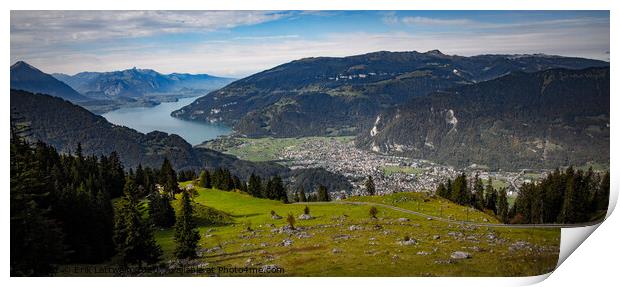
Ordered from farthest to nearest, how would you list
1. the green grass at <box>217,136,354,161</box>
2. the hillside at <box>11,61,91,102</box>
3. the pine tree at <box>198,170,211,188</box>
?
1. the green grass at <box>217,136,354,161</box>
2. the pine tree at <box>198,170,211,188</box>
3. the hillside at <box>11,61,91,102</box>

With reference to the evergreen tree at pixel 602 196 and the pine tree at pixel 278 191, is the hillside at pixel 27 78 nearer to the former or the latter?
the pine tree at pixel 278 191

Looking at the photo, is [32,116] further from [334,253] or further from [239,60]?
[334,253]

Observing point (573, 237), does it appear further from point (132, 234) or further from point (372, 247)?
point (132, 234)

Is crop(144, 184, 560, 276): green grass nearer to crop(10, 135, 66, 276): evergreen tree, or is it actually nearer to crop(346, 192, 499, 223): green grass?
crop(346, 192, 499, 223): green grass

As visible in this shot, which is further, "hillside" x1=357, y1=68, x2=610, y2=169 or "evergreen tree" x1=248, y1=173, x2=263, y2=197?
"hillside" x1=357, y1=68, x2=610, y2=169

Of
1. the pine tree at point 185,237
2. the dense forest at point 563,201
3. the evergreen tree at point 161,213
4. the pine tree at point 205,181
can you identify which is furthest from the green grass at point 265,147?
the pine tree at point 185,237

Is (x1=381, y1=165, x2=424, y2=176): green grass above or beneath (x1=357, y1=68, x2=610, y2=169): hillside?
beneath

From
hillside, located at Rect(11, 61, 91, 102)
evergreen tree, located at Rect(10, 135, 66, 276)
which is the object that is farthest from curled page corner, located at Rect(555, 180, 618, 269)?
hillside, located at Rect(11, 61, 91, 102)
